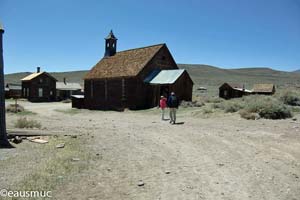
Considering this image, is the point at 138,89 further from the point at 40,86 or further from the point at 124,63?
the point at 40,86

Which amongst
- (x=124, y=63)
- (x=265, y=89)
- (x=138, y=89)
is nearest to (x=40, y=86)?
(x=124, y=63)

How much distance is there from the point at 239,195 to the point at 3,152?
271 inches

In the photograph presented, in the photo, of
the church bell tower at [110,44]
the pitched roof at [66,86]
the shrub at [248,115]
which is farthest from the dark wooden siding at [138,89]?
the pitched roof at [66,86]

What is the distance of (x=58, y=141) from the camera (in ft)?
39.5

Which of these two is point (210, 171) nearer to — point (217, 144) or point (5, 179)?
point (217, 144)

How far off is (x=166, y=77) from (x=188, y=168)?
24.0 metres

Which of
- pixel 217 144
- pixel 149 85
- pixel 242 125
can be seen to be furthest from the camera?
pixel 149 85

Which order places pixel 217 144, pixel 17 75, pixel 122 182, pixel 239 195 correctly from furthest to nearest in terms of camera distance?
pixel 17 75, pixel 217 144, pixel 122 182, pixel 239 195

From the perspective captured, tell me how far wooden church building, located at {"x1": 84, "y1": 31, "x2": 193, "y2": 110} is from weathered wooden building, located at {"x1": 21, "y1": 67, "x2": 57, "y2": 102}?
2765 centimetres

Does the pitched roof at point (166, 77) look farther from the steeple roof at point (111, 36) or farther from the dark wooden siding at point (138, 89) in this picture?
the steeple roof at point (111, 36)

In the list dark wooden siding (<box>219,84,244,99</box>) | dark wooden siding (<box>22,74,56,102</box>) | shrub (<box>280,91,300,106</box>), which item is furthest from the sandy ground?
dark wooden siding (<box>22,74,56,102</box>)

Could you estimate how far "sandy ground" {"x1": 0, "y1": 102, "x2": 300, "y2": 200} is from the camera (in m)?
6.47

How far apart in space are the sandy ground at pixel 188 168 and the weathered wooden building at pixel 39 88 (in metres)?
52.7

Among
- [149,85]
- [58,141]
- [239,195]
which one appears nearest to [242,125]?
[58,141]
